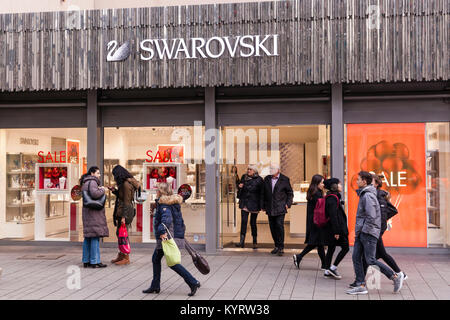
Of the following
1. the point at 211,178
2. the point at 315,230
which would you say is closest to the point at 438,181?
the point at 315,230

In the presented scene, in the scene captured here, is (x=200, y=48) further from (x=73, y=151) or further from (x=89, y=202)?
(x=73, y=151)

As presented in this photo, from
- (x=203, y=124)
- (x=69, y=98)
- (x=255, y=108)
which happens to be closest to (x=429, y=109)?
(x=255, y=108)

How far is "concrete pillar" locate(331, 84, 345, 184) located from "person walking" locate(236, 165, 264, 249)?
1641 millimetres

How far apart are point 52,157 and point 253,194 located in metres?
4.62

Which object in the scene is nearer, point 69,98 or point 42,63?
point 42,63

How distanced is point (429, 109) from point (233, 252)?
4.91 m

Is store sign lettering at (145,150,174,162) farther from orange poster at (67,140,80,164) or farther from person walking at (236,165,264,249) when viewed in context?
person walking at (236,165,264,249)

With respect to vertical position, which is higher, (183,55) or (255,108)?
(183,55)

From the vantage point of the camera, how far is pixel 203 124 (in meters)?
12.0

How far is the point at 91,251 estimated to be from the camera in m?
9.98

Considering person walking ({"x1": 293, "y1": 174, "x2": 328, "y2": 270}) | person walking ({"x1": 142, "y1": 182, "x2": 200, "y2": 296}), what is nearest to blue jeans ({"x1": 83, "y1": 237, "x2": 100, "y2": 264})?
person walking ({"x1": 142, "y1": 182, "x2": 200, "y2": 296})

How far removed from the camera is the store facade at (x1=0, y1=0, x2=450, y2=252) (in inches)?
418
